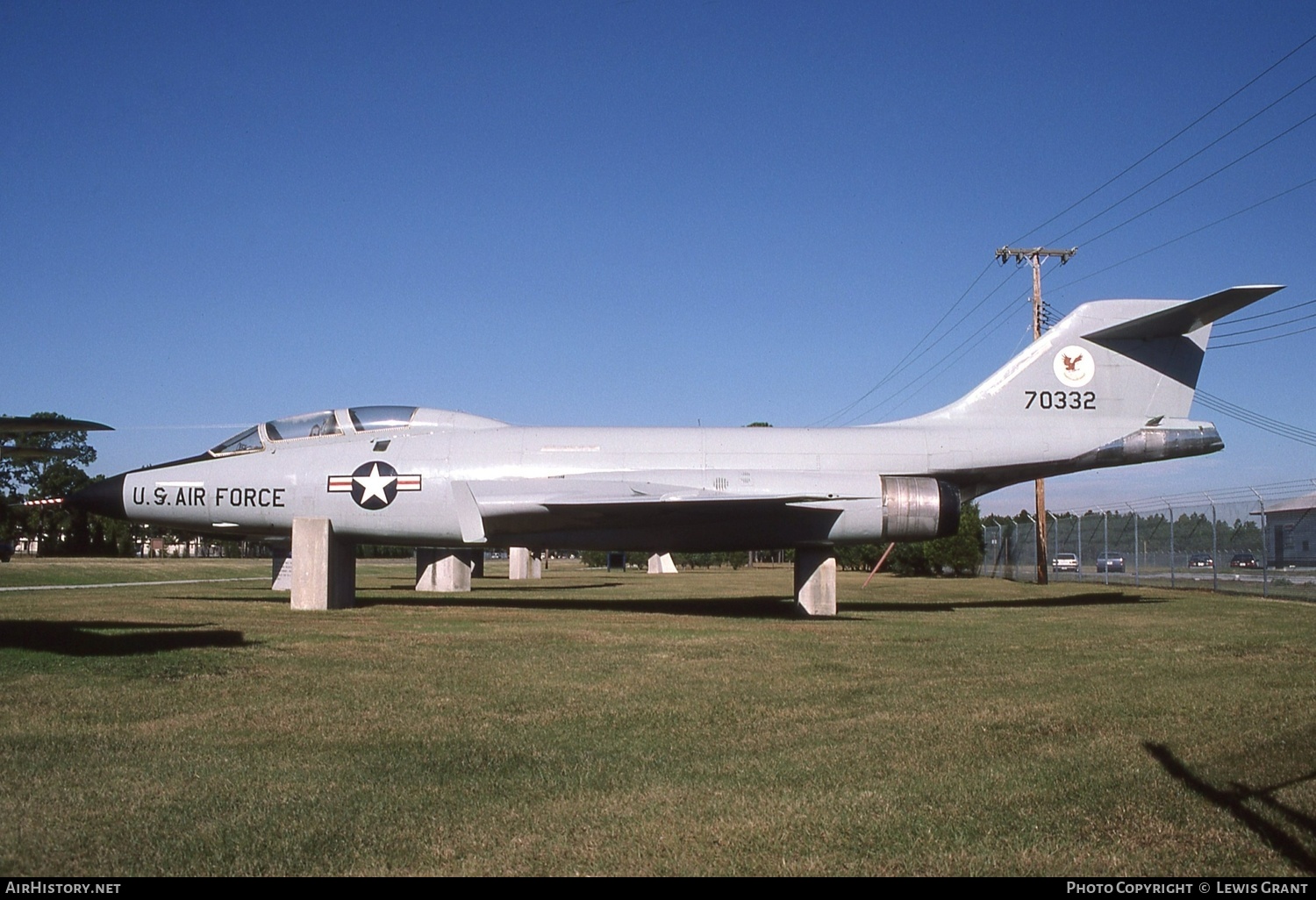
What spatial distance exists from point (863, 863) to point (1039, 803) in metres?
1.38

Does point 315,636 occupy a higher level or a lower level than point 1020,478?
lower

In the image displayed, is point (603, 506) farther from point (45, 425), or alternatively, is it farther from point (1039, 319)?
point (1039, 319)

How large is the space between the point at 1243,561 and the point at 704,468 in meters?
22.4

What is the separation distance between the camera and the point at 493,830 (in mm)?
4414

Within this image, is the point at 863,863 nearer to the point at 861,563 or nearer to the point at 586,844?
the point at 586,844

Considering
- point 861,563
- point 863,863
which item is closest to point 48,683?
point 863,863

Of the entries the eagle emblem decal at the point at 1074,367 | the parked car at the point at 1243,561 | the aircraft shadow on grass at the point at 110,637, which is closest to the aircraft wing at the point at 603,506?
the aircraft shadow on grass at the point at 110,637

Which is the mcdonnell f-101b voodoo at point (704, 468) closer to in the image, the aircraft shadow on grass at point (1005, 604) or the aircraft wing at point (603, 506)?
the aircraft wing at point (603, 506)

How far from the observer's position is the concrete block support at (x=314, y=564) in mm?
16797

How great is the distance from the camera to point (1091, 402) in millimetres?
17891

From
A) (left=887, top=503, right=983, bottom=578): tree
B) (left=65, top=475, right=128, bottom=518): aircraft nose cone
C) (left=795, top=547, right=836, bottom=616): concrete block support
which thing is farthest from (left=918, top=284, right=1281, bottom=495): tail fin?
(left=887, top=503, right=983, bottom=578): tree
